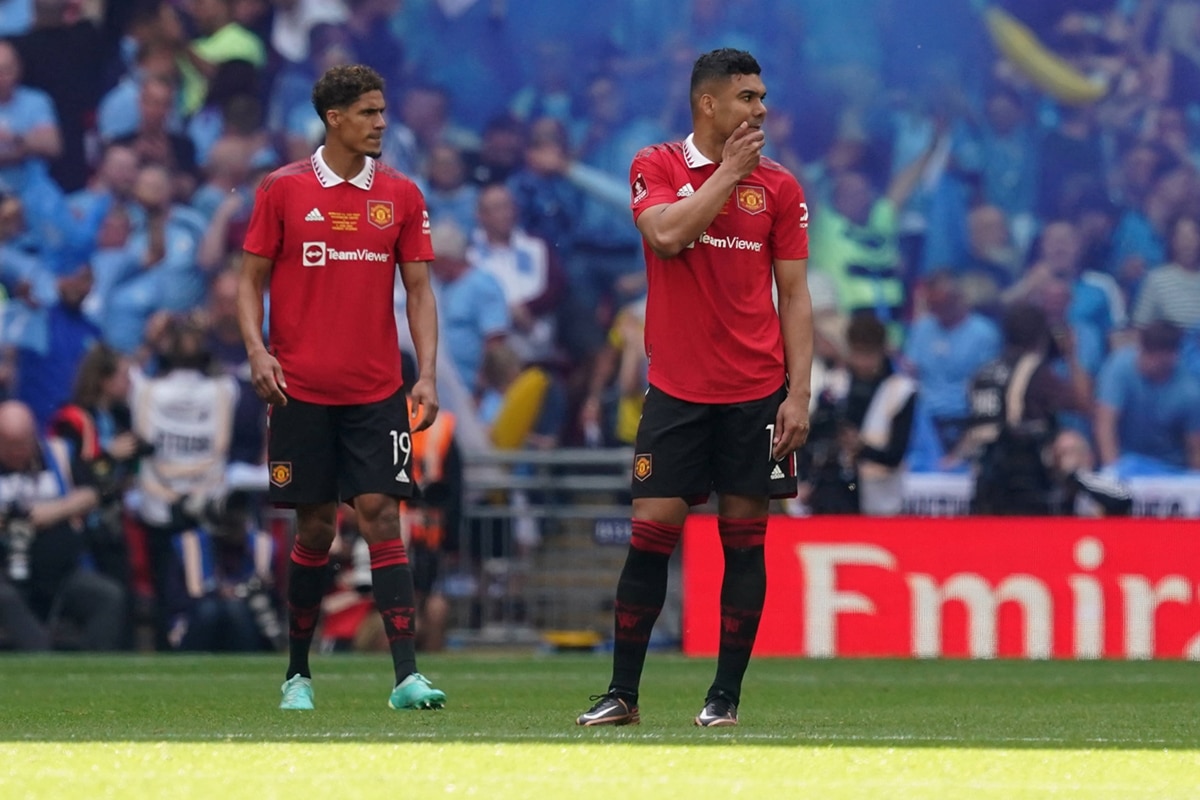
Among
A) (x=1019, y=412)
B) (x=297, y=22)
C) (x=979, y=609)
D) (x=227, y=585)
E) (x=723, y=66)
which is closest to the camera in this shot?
(x=723, y=66)

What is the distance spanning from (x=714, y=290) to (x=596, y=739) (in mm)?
1584

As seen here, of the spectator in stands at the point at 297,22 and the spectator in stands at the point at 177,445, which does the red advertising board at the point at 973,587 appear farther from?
the spectator in stands at the point at 297,22

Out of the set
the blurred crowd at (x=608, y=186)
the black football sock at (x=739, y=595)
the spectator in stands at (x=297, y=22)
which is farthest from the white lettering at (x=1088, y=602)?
the spectator in stands at (x=297, y=22)

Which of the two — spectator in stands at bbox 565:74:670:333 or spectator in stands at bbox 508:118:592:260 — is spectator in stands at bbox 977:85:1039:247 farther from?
spectator in stands at bbox 508:118:592:260

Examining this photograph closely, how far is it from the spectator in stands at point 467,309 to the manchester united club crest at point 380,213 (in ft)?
27.4

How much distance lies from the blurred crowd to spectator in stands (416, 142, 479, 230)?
0.10 ft

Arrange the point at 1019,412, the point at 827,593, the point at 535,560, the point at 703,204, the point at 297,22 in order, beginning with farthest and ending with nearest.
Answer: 1. the point at 297,22
2. the point at 1019,412
3. the point at 535,560
4. the point at 827,593
5. the point at 703,204

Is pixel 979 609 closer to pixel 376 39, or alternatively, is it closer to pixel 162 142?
pixel 376 39

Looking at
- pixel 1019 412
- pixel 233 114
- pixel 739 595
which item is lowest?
pixel 739 595

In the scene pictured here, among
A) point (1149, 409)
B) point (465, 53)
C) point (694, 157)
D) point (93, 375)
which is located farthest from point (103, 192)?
point (694, 157)

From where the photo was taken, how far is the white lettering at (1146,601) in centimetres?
1324

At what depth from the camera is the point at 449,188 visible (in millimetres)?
17219

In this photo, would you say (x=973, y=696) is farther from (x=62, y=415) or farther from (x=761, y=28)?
(x=761, y=28)

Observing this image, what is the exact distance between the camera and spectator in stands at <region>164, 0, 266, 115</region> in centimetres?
1727
